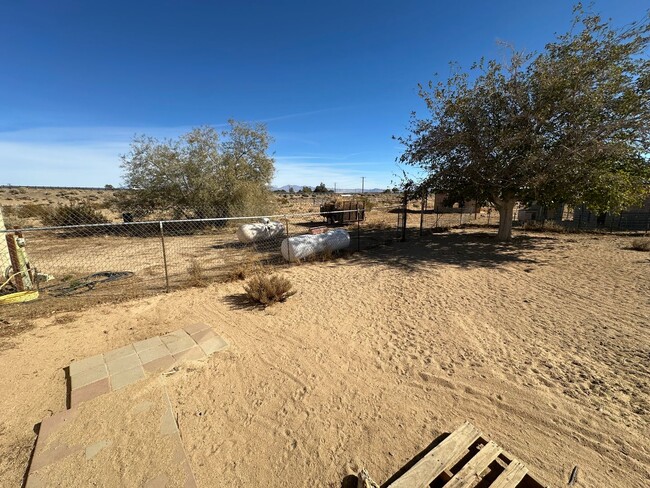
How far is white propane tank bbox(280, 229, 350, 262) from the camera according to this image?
8898mm

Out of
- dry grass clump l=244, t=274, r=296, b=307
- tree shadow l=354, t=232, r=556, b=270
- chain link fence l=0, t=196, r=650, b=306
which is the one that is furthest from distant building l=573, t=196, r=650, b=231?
dry grass clump l=244, t=274, r=296, b=307

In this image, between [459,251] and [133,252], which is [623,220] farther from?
[133,252]

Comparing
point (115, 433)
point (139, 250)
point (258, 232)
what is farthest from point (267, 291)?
point (139, 250)

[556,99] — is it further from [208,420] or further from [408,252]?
[208,420]

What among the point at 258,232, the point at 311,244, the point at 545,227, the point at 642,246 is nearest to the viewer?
the point at 311,244

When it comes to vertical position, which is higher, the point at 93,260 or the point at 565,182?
the point at 565,182

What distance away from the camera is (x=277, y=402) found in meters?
3.04

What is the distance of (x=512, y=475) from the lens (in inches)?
84.0

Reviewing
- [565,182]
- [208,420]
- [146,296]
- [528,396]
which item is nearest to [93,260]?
[146,296]

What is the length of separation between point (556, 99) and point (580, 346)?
9222 mm

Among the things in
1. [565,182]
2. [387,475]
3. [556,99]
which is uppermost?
[556,99]

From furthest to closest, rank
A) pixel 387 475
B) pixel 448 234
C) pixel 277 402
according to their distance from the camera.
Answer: pixel 448 234 → pixel 277 402 → pixel 387 475

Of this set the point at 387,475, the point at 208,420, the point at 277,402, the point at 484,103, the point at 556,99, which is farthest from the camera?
the point at 484,103

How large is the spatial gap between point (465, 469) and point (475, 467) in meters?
0.08
